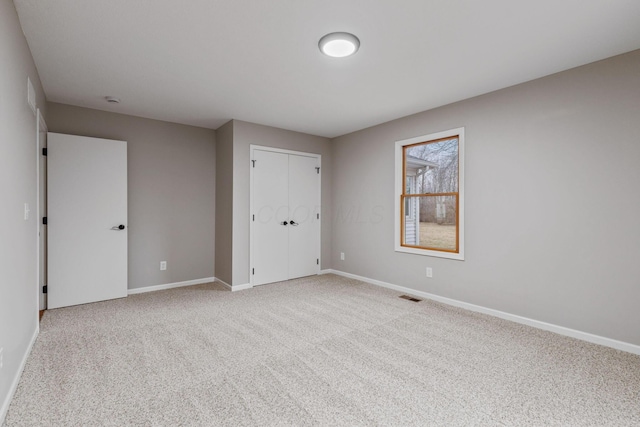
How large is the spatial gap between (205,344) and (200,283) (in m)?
2.29

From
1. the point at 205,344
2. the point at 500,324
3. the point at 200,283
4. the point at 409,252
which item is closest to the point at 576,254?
the point at 500,324

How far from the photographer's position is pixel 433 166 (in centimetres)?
414

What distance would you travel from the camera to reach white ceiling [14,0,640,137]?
2.01 m

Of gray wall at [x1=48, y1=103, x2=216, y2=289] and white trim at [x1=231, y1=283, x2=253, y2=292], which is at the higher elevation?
gray wall at [x1=48, y1=103, x2=216, y2=289]

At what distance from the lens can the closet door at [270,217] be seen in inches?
183

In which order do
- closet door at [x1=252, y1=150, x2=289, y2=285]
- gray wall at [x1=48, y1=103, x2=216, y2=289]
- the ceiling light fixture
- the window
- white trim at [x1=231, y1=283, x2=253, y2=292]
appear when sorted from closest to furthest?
the ceiling light fixture < the window < gray wall at [x1=48, y1=103, x2=216, y2=289] < white trim at [x1=231, y1=283, x2=253, y2=292] < closet door at [x1=252, y1=150, x2=289, y2=285]

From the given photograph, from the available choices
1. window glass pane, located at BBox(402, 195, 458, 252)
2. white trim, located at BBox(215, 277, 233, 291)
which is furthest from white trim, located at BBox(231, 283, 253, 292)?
window glass pane, located at BBox(402, 195, 458, 252)

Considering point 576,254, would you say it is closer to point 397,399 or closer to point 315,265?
point 397,399

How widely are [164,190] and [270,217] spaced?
161cm

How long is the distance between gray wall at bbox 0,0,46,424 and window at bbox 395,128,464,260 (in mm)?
3981

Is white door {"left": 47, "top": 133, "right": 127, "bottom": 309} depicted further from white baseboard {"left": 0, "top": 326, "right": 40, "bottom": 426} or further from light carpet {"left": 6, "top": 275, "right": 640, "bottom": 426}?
white baseboard {"left": 0, "top": 326, "right": 40, "bottom": 426}

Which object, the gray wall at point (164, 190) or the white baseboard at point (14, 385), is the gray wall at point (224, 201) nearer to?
the gray wall at point (164, 190)

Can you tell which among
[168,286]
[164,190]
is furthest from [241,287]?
→ [164,190]

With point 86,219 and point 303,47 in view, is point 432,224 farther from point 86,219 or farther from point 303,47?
point 86,219
